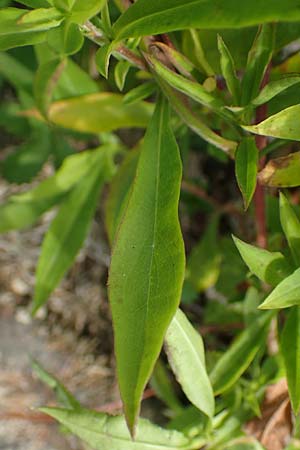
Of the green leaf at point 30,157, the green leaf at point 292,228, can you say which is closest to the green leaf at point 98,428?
the green leaf at point 292,228

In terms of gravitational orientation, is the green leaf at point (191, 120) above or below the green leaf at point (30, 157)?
above

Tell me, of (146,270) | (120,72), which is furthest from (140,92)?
(146,270)

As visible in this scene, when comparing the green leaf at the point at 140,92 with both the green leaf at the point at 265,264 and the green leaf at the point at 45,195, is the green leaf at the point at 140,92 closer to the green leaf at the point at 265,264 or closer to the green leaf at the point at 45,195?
the green leaf at the point at 265,264

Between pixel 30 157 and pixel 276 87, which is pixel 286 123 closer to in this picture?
pixel 276 87

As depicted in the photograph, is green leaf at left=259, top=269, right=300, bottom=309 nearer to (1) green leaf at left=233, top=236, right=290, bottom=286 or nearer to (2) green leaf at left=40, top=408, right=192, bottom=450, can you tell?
(1) green leaf at left=233, top=236, right=290, bottom=286

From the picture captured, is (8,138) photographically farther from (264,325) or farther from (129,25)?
(129,25)
